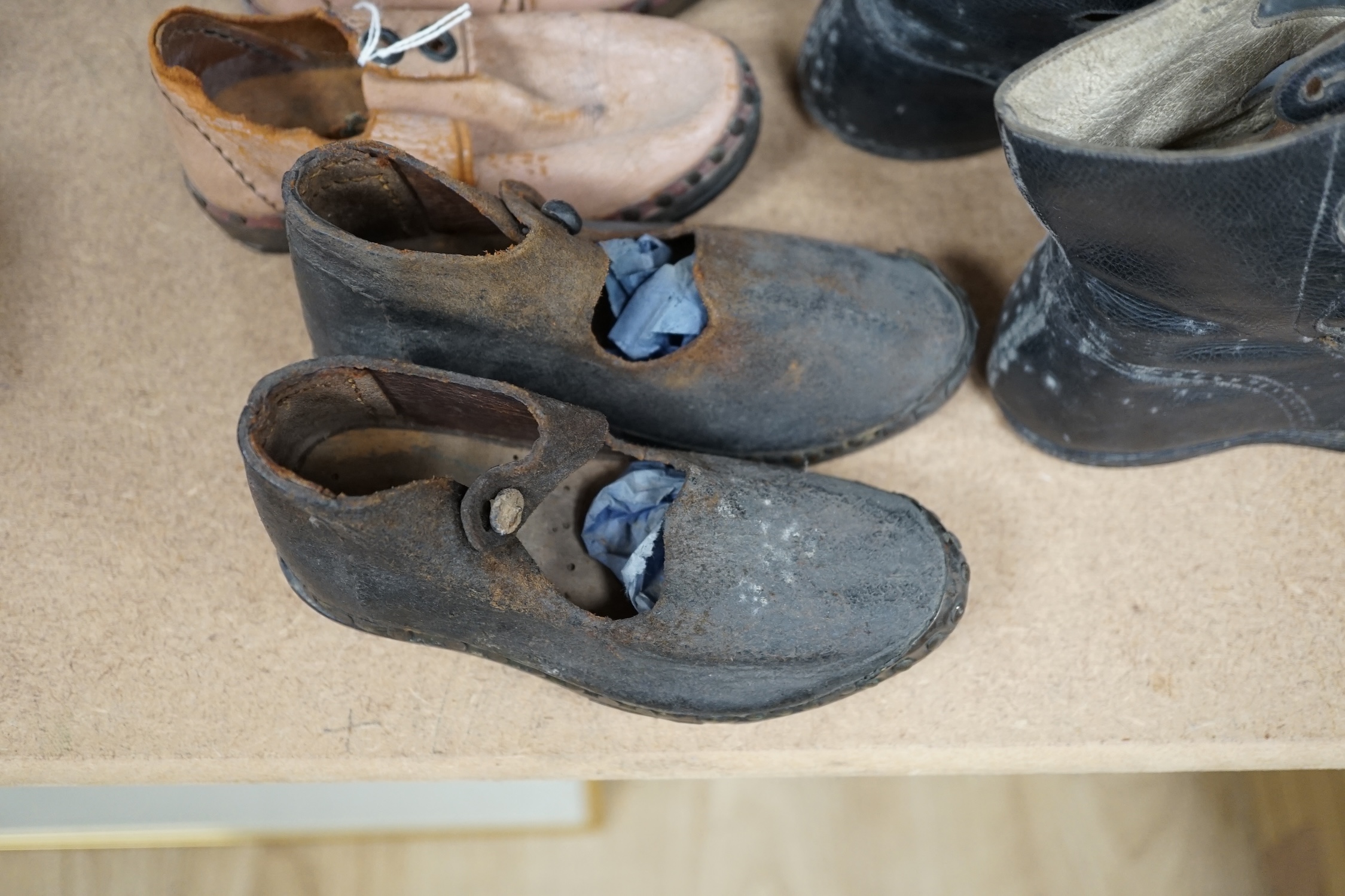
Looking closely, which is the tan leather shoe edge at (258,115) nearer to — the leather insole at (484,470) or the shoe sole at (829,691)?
the leather insole at (484,470)

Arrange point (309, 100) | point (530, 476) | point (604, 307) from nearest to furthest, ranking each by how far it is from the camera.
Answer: point (530, 476), point (604, 307), point (309, 100)

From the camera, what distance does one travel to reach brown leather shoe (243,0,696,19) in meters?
1.08

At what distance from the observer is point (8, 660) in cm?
98

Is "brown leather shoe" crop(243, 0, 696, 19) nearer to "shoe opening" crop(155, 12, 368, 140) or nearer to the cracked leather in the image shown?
"shoe opening" crop(155, 12, 368, 140)

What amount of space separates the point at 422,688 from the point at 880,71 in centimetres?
81

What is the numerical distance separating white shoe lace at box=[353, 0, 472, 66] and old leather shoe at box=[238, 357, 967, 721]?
382mm

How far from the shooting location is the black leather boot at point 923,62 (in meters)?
0.96

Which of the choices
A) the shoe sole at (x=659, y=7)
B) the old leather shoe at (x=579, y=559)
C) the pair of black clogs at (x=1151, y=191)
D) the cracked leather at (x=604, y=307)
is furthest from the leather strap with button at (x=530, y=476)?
the shoe sole at (x=659, y=7)

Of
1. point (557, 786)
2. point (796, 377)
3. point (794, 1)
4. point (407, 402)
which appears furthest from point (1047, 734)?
point (794, 1)

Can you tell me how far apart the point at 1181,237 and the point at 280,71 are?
91 cm

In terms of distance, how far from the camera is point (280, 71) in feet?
3.49

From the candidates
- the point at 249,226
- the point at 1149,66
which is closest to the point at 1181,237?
the point at 1149,66

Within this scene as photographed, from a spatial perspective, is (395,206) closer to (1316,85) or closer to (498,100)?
(498,100)

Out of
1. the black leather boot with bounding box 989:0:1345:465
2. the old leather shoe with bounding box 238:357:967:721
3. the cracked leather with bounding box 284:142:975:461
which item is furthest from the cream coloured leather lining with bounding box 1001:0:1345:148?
the old leather shoe with bounding box 238:357:967:721
